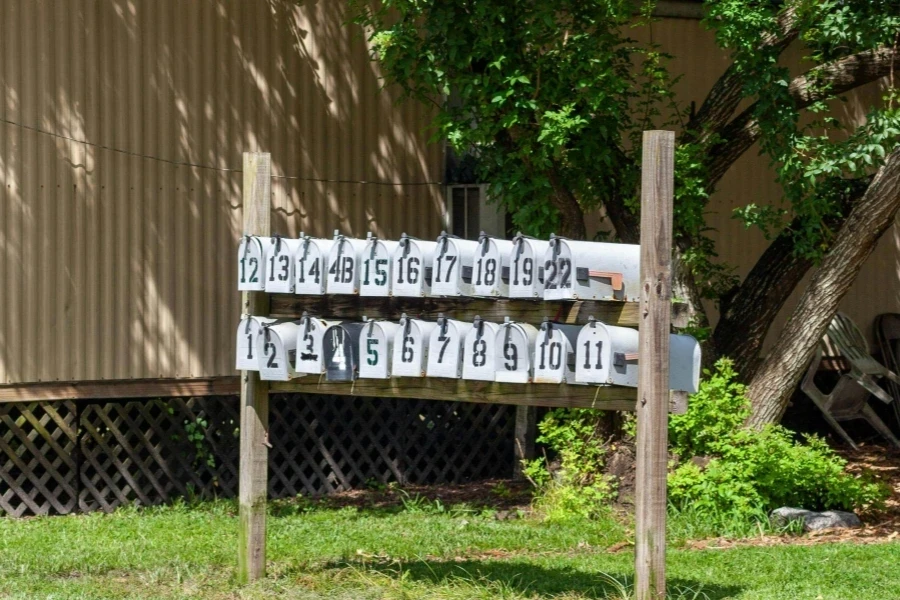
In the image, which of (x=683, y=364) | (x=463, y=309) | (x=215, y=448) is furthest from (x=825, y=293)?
(x=215, y=448)

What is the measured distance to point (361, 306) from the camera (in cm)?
671

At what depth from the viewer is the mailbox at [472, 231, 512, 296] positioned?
241 inches

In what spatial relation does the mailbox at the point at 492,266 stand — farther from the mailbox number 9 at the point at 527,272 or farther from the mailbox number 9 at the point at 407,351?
the mailbox number 9 at the point at 407,351

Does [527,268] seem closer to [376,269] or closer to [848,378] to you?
[376,269]

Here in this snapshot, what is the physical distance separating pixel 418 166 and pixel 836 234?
12.1 feet

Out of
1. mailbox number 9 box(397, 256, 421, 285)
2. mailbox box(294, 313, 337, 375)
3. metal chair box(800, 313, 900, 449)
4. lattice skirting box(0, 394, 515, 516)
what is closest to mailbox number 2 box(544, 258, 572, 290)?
mailbox number 9 box(397, 256, 421, 285)

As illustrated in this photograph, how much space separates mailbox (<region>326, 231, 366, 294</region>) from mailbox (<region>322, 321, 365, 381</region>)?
7.7 inches

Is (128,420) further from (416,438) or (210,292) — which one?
(416,438)

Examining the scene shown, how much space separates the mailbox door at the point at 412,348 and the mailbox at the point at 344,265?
42cm

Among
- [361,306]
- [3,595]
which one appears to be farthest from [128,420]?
[361,306]

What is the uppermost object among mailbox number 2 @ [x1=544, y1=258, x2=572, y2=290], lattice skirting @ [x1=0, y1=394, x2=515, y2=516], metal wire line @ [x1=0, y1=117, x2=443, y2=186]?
metal wire line @ [x1=0, y1=117, x2=443, y2=186]

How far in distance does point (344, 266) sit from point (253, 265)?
1.95ft

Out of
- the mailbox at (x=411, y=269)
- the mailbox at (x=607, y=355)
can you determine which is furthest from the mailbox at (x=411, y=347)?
the mailbox at (x=607, y=355)

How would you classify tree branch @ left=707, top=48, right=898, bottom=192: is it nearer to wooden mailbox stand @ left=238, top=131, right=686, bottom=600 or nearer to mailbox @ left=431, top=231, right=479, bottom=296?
wooden mailbox stand @ left=238, top=131, right=686, bottom=600
